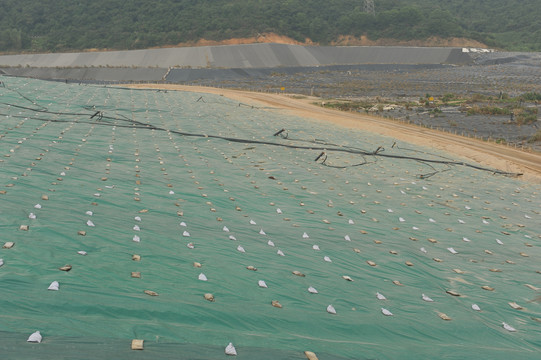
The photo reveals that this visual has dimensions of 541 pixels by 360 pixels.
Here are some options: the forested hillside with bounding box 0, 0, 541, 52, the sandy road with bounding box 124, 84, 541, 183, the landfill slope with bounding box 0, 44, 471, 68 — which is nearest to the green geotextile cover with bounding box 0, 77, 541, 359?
the sandy road with bounding box 124, 84, 541, 183

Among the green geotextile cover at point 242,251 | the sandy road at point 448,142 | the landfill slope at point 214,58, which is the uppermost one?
the landfill slope at point 214,58

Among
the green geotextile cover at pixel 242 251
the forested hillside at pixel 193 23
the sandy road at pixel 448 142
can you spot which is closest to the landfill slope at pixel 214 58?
the forested hillside at pixel 193 23

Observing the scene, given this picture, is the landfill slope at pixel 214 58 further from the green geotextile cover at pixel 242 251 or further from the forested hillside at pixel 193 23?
the green geotextile cover at pixel 242 251

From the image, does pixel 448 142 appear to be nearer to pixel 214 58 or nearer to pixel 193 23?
pixel 214 58

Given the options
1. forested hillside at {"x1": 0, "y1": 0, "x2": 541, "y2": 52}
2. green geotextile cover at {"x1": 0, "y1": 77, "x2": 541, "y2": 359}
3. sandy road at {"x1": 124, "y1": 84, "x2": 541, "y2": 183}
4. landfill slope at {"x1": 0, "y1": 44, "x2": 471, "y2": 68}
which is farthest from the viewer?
forested hillside at {"x1": 0, "y1": 0, "x2": 541, "y2": 52}

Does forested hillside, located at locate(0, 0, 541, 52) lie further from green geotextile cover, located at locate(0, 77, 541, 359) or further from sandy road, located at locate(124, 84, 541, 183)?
green geotextile cover, located at locate(0, 77, 541, 359)

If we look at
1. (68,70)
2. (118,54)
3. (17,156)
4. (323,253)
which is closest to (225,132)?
(17,156)

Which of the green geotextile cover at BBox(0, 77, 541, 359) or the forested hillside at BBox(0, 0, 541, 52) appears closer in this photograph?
the green geotextile cover at BBox(0, 77, 541, 359)
